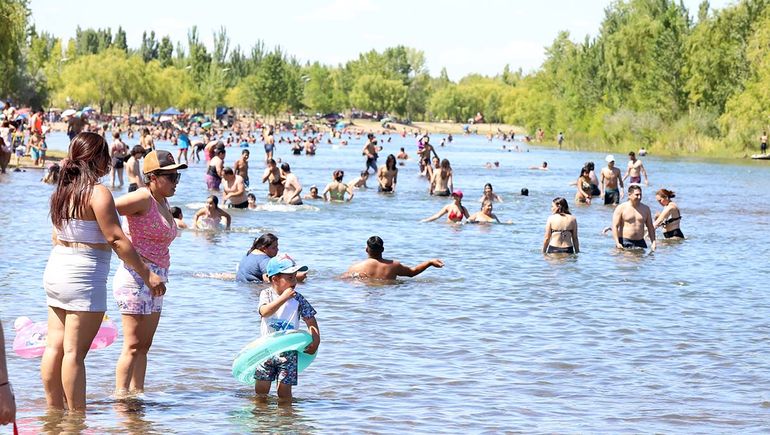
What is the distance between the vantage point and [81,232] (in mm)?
6531

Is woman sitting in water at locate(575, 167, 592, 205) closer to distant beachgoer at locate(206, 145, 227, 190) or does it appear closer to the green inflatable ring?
distant beachgoer at locate(206, 145, 227, 190)

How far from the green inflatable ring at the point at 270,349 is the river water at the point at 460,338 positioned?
1.10ft

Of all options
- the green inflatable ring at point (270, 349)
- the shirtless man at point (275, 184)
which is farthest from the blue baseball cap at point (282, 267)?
the shirtless man at point (275, 184)

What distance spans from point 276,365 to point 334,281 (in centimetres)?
730

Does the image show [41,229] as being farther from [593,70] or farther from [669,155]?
[593,70]

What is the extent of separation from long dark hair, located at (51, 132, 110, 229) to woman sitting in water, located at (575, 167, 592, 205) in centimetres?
2443

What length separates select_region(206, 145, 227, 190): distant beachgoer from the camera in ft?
95.3

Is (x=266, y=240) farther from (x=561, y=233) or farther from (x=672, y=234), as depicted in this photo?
(x=672, y=234)

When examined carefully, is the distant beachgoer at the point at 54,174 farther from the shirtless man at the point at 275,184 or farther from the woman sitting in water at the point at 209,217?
the shirtless man at the point at 275,184

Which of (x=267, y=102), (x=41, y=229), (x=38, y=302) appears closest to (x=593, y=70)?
(x=267, y=102)

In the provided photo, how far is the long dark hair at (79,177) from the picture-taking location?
6.52 m

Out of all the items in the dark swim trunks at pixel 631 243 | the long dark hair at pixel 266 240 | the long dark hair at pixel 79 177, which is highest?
the long dark hair at pixel 79 177

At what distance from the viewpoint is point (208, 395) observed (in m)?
8.71

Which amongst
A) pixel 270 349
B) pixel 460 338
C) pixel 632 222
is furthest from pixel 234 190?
pixel 270 349
